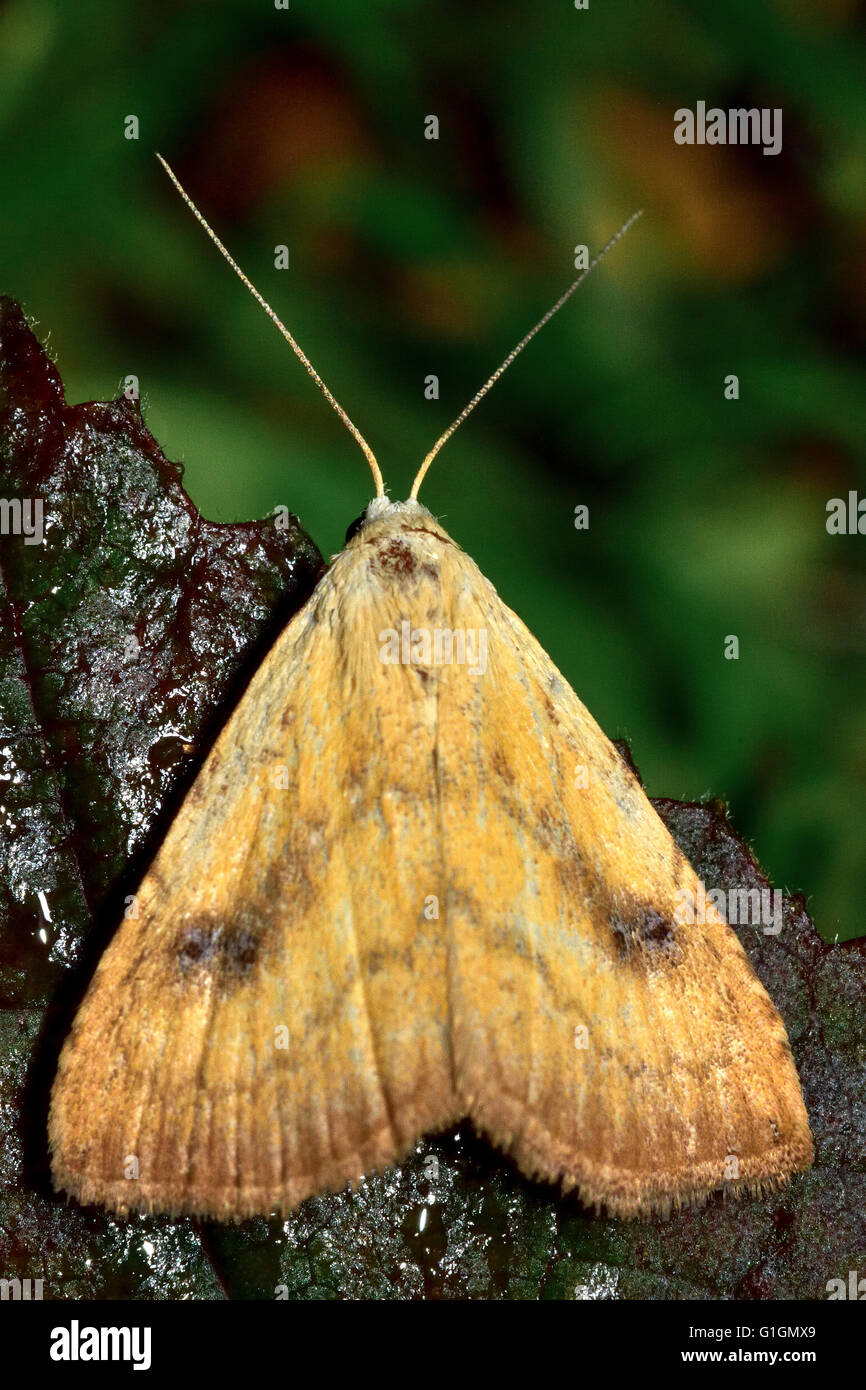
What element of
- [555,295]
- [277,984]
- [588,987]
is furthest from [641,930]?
[555,295]

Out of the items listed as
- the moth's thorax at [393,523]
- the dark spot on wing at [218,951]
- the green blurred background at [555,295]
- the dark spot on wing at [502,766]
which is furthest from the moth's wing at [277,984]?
the green blurred background at [555,295]

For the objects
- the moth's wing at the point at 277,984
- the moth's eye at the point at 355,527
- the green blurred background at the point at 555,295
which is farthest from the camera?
the green blurred background at the point at 555,295

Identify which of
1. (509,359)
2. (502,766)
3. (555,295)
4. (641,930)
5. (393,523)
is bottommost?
(641,930)

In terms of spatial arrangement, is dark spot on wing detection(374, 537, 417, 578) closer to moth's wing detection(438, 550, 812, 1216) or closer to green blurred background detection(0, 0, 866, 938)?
moth's wing detection(438, 550, 812, 1216)

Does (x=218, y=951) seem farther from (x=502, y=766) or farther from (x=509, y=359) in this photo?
(x=509, y=359)

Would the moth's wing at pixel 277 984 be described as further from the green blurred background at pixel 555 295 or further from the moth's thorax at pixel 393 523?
the green blurred background at pixel 555 295

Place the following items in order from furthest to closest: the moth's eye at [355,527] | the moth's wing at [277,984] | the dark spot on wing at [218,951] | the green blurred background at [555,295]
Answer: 1. the green blurred background at [555,295]
2. the moth's eye at [355,527]
3. the dark spot on wing at [218,951]
4. the moth's wing at [277,984]

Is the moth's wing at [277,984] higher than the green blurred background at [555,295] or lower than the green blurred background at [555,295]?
lower

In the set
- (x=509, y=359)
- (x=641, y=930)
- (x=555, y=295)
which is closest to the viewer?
(x=641, y=930)
